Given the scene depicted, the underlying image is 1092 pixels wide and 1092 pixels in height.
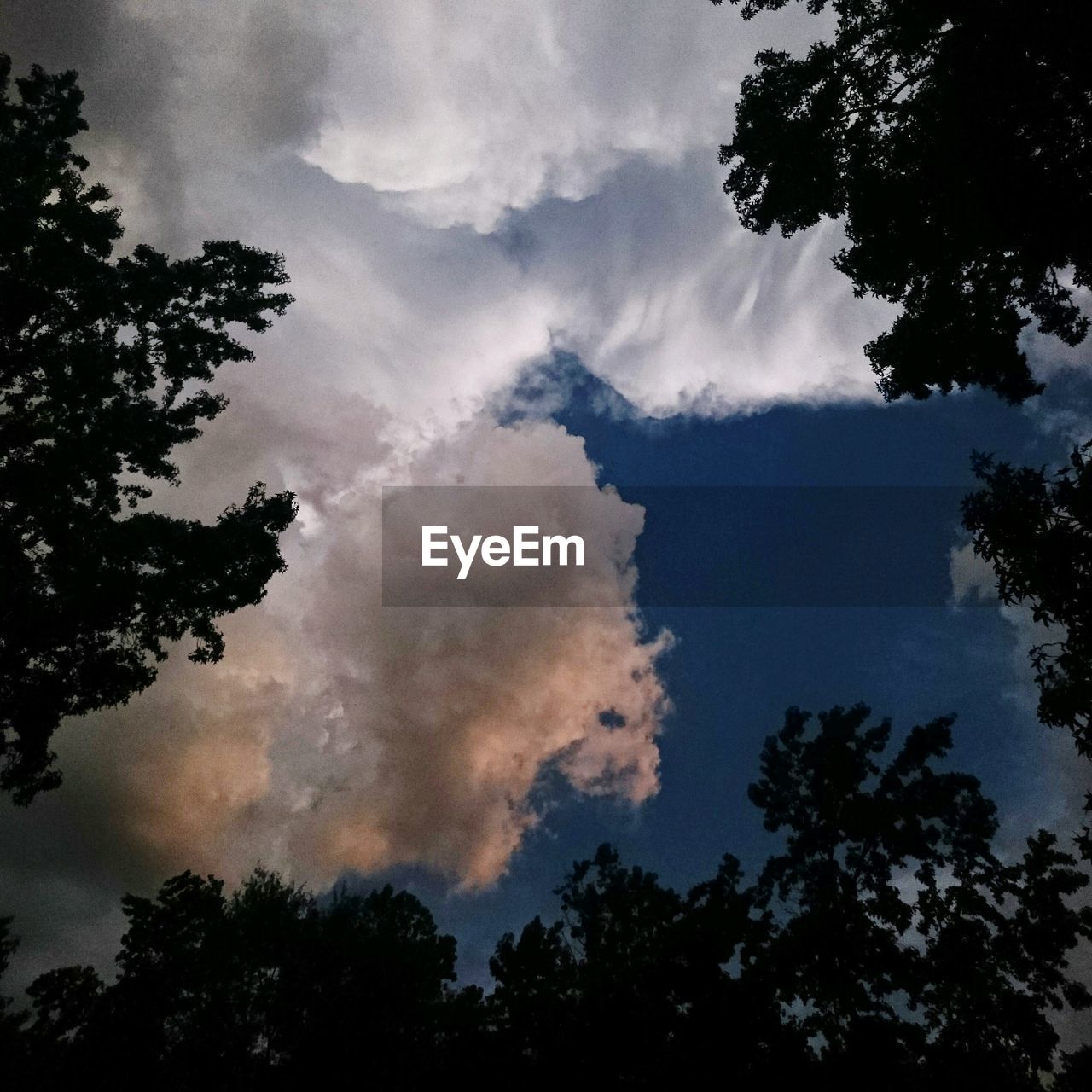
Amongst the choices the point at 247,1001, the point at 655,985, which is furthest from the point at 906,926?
the point at 247,1001

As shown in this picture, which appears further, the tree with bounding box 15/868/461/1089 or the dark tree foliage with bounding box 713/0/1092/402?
the tree with bounding box 15/868/461/1089

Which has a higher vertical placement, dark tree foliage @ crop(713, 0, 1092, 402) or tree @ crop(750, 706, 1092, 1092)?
dark tree foliage @ crop(713, 0, 1092, 402)

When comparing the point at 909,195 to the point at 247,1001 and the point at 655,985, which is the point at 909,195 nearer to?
the point at 655,985

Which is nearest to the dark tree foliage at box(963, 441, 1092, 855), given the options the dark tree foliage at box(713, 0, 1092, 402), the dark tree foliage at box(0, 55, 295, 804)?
the dark tree foliage at box(713, 0, 1092, 402)

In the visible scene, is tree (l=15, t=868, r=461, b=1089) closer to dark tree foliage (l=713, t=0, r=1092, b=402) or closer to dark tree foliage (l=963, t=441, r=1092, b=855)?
dark tree foliage (l=963, t=441, r=1092, b=855)

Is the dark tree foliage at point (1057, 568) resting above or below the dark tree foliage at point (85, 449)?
below

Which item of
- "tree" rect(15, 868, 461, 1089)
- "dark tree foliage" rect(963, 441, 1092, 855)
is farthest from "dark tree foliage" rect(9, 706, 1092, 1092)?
"dark tree foliage" rect(963, 441, 1092, 855)

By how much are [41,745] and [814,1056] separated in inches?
722

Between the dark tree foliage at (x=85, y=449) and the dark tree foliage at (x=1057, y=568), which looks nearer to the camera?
the dark tree foliage at (x=1057, y=568)

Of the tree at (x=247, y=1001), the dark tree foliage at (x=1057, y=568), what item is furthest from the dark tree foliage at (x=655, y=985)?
the dark tree foliage at (x=1057, y=568)

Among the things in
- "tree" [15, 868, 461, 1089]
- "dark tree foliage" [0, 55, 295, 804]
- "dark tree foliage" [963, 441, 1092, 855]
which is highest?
"dark tree foliage" [0, 55, 295, 804]

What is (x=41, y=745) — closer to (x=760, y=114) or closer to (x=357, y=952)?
(x=357, y=952)

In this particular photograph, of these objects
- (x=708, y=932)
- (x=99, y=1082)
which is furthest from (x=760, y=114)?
(x=99, y=1082)

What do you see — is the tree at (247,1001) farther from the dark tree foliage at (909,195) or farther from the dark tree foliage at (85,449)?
the dark tree foliage at (909,195)
